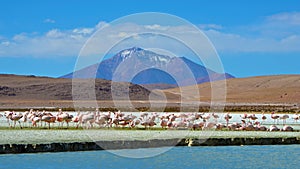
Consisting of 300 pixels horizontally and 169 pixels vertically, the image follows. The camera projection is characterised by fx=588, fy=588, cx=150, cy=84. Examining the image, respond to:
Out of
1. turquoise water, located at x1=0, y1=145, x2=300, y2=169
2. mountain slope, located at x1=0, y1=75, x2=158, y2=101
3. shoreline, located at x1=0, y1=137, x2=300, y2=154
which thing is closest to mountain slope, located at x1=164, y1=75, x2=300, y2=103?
mountain slope, located at x1=0, y1=75, x2=158, y2=101

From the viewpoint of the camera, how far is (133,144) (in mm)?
21594

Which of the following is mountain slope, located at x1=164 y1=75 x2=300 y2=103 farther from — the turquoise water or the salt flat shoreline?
the turquoise water

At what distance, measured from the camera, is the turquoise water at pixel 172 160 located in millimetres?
17578

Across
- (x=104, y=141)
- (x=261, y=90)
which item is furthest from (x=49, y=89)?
(x=104, y=141)

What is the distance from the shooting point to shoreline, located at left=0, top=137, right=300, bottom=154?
19.5 meters

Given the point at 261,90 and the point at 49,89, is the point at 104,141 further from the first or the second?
the point at 261,90

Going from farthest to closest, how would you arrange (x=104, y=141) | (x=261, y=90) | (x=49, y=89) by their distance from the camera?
(x=261, y=90) < (x=49, y=89) < (x=104, y=141)

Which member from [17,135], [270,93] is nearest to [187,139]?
[17,135]

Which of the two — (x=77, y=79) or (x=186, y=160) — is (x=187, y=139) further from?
(x=77, y=79)

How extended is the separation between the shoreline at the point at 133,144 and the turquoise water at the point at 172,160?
1.33 ft

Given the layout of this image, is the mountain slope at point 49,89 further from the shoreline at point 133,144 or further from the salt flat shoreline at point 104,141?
the shoreline at point 133,144

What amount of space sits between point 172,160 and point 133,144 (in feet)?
9.52

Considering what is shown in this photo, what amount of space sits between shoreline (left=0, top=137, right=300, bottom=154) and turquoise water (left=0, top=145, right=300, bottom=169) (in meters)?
0.40

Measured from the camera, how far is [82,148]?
20.7 meters
